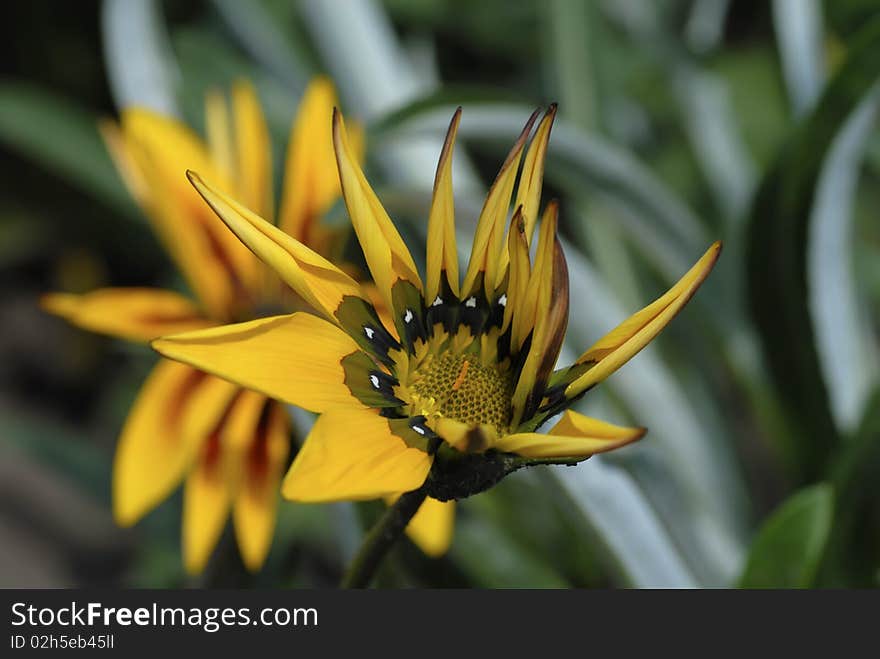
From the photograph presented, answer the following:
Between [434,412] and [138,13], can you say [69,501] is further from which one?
[434,412]

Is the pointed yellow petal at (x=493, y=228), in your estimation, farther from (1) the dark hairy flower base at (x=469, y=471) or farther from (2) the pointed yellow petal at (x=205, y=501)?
(2) the pointed yellow petal at (x=205, y=501)

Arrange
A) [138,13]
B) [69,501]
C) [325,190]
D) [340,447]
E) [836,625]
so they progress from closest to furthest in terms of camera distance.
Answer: [340,447] < [836,625] < [325,190] < [138,13] < [69,501]

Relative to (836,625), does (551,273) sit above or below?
above

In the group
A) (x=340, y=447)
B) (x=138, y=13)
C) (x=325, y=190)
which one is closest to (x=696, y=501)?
(x=325, y=190)

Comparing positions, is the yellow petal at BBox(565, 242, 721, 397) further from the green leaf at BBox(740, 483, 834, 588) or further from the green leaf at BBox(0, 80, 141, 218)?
the green leaf at BBox(0, 80, 141, 218)

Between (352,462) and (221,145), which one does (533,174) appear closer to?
(352,462)

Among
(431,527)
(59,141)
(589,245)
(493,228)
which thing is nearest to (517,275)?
(493,228)

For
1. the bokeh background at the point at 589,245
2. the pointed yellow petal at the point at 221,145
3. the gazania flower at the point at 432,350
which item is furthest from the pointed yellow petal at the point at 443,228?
the pointed yellow petal at the point at 221,145

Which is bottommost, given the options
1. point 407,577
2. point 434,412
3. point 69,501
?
point 69,501
